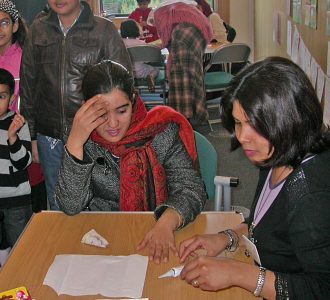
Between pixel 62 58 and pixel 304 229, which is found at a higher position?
pixel 62 58

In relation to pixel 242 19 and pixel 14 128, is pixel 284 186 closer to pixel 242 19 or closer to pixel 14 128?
pixel 14 128

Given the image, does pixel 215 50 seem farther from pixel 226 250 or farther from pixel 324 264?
pixel 324 264

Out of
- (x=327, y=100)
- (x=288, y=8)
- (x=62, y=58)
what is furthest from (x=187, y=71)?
(x=327, y=100)

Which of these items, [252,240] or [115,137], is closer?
[252,240]

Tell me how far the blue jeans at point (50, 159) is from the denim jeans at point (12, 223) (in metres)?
0.16

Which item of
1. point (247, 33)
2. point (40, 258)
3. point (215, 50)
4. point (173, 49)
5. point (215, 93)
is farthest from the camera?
point (247, 33)

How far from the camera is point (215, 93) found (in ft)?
16.8

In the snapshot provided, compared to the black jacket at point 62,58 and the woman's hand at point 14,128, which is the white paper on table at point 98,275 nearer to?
the woman's hand at point 14,128

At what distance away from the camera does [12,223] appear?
2.25 m

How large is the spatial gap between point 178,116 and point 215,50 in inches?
125

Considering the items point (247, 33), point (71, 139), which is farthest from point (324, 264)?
point (247, 33)

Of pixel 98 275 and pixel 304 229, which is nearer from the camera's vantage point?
pixel 304 229

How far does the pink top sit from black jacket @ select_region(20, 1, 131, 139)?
16 cm

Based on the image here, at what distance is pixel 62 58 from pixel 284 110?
57.8 inches
